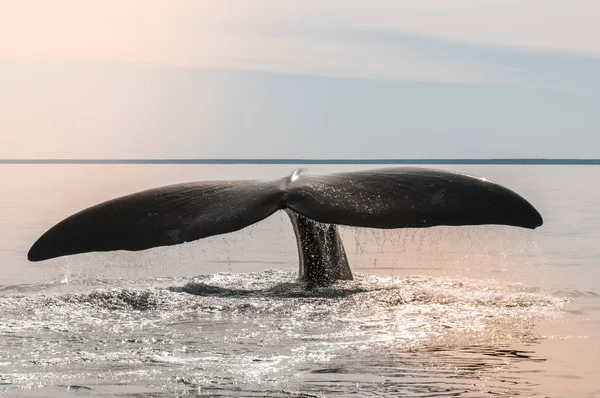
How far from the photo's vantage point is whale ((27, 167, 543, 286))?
702cm

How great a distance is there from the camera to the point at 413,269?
47.2 ft

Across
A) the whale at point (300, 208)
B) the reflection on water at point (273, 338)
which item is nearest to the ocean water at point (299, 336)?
the reflection on water at point (273, 338)

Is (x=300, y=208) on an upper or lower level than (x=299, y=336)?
upper

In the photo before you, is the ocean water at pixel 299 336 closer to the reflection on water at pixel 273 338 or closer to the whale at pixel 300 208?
the reflection on water at pixel 273 338

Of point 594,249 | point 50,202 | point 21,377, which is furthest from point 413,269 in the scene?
point 50,202

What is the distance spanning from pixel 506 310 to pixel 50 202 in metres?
29.4

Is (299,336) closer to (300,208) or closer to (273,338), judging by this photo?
(273,338)

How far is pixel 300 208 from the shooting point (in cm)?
721

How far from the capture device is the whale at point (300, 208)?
276 inches

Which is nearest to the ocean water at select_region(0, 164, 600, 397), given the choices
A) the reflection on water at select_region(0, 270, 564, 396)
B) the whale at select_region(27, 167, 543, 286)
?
the reflection on water at select_region(0, 270, 564, 396)

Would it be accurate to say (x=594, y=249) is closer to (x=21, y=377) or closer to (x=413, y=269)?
(x=413, y=269)

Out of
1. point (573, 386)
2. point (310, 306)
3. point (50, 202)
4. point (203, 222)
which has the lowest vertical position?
point (573, 386)

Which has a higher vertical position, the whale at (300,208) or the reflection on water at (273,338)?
the whale at (300,208)

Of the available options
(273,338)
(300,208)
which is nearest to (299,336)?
(273,338)
